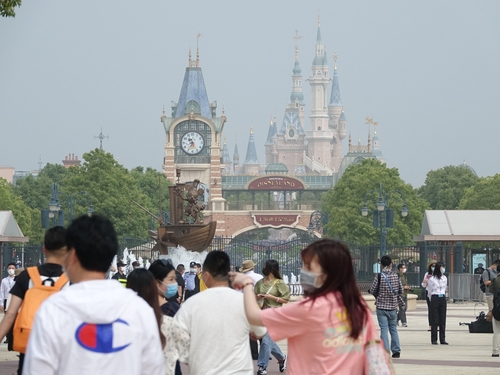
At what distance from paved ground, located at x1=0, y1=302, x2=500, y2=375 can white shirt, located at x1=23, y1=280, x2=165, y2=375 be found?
9694 mm

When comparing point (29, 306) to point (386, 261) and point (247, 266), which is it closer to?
point (247, 266)

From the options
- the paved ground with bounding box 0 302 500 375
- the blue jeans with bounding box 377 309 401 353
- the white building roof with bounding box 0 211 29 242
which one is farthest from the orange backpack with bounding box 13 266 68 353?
the white building roof with bounding box 0 211 29 242

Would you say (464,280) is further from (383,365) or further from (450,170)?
(450,170)

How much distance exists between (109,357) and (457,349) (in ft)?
46.9

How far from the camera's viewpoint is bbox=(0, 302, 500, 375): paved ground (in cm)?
1509

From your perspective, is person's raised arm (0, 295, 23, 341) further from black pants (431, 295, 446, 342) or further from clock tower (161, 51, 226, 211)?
clock tower (161, 51, 226, 211)

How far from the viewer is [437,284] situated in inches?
776

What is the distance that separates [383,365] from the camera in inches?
235

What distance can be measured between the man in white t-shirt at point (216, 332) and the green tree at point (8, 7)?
10.00 metres

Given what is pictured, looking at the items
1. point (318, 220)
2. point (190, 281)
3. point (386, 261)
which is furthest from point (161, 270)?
point (318, 220)

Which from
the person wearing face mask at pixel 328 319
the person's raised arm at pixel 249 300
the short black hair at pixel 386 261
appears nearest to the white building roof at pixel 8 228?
the short black hair at pixel 386 261

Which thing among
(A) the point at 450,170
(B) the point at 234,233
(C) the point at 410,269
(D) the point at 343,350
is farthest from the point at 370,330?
(B) the point at 234,233

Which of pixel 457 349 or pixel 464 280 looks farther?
pixel 464 280

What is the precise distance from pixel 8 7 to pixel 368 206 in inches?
2273
